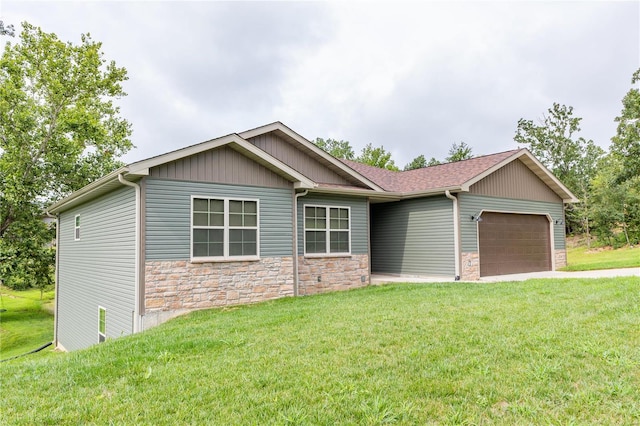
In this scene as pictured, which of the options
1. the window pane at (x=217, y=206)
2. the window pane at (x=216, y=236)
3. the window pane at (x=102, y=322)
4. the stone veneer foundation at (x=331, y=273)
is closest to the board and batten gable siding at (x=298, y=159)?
the stone veneer foundation at (x=331, y=273)

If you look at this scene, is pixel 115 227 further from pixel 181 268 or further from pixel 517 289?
pixel 517 289

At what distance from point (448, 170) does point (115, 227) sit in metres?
11.2

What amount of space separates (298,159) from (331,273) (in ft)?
12.0

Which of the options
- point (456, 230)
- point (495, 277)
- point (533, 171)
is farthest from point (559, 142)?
point (456, 230)

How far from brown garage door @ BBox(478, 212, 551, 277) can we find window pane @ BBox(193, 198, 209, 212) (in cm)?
895

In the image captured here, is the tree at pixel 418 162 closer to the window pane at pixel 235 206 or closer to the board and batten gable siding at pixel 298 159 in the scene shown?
the board and batten gable siding at pixel 298 159

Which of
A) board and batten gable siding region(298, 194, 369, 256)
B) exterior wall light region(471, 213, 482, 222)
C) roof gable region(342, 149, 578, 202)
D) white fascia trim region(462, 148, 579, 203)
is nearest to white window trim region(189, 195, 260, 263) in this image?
board and batten gable siding region(298, 194, 369, 256)

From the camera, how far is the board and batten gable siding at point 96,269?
8320 mm

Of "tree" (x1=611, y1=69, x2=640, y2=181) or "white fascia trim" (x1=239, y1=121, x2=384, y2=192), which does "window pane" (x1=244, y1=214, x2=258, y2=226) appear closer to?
"white fascia trim" (x1=239, y1=121, x2=384, y2=192)

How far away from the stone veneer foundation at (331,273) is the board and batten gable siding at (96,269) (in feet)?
13.7

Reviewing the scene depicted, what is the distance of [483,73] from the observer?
15.3 m

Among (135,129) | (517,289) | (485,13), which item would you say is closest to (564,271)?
(517,289)

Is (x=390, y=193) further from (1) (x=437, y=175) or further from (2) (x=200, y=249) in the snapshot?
(2) (x=200, y=249)

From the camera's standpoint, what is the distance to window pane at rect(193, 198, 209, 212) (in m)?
8.55
